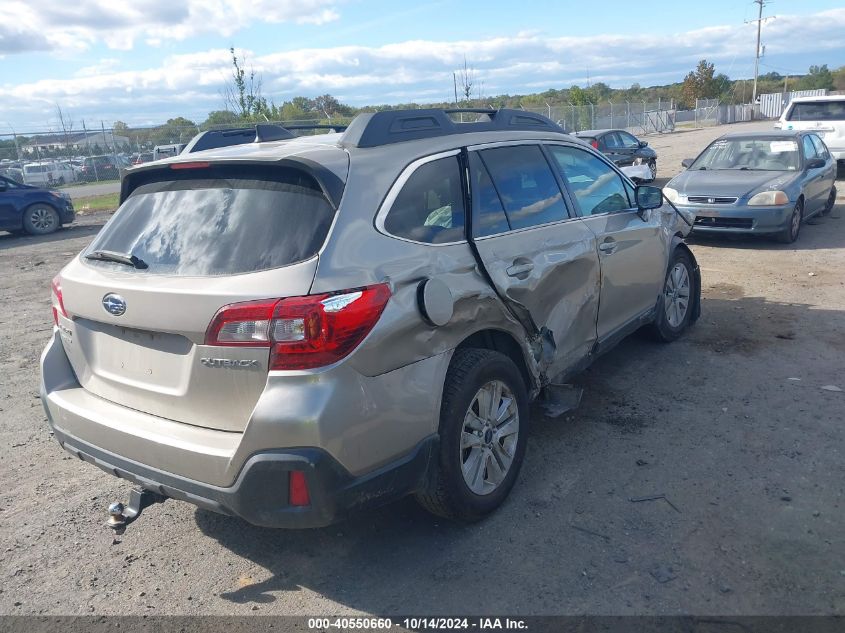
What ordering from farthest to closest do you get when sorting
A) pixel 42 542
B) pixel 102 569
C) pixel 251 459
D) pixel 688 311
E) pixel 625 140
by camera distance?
pixel 625 140 → pixel 688 311 → pixel 42 542 → pixel 102 569 → pixel 251 459

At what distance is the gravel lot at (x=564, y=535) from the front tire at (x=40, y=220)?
13063 millimetres

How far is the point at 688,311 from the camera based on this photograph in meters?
6.43

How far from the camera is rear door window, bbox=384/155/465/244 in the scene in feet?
10.7

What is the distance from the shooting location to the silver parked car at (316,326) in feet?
9.03

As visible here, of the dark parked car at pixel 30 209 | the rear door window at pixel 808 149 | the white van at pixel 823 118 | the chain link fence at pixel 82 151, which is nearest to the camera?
the rear door window at pixel 808 149

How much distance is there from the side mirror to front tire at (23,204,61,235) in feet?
50.8

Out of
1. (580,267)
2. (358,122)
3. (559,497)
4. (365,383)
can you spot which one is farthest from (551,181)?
(365,383)

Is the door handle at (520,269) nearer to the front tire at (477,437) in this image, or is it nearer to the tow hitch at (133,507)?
the front tire at (477,437)

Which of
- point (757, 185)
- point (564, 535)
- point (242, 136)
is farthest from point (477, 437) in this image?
point (757, 185)

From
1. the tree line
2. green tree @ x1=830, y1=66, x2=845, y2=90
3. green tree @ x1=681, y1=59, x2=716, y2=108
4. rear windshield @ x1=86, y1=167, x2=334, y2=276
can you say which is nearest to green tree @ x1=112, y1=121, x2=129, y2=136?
the tree line

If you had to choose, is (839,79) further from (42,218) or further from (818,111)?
(42,218)

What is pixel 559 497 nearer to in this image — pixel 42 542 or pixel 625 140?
pixel 42 542

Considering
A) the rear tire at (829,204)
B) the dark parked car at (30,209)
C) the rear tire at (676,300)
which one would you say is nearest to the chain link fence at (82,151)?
the dark parked car at (30,209)

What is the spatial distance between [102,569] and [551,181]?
326 cm
